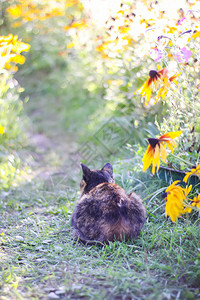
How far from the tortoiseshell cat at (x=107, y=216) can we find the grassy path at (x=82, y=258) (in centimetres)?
8

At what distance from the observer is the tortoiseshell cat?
7.97 feet

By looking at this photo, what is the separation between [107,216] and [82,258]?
0.32 meters

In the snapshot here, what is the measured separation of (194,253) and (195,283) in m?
0.30

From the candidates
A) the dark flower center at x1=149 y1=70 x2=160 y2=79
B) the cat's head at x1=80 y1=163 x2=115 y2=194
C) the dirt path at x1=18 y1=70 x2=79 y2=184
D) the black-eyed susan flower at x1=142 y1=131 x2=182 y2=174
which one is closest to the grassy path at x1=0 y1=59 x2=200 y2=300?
the cat's head at x1=80 y1=163 x2=115 y2=194

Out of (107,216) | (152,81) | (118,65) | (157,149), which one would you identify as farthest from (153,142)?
(118,65)

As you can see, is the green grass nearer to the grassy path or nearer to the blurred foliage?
the grassy path

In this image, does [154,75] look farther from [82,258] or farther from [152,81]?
[82,258]

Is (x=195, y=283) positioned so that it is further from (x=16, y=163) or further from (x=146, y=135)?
(x=16, y=163)

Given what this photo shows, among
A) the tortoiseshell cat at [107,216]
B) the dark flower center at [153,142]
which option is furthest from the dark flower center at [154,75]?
the tortoiseshell cat at [107,216]

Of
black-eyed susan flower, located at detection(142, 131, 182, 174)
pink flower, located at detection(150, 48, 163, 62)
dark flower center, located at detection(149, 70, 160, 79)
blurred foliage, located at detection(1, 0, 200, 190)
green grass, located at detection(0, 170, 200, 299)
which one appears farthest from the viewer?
blurred foliage, located at detection(1, 0, 200, 190)

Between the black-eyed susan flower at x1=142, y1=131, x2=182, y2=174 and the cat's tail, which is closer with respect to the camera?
the black-eyed susan flower at x1=142, y1=131, x2=182, y2=174

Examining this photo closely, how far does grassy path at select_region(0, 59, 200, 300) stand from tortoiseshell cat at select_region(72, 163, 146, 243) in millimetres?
78

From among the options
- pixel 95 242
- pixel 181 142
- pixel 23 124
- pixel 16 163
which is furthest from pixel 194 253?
pixel 23 124

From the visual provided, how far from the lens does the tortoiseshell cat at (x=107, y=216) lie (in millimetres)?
2428
